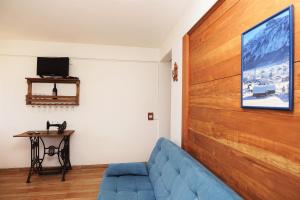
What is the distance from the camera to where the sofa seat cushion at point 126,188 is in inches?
74.3

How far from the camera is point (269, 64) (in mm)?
1028

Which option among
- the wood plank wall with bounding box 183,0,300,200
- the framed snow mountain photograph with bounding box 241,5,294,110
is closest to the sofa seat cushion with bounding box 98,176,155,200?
the wood plank wall with bounding box 183,0,300,200

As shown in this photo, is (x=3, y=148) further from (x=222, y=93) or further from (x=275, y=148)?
(x=275, y=148)

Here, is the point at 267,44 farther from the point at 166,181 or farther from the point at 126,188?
the point at 126,188

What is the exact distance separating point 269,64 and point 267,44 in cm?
11

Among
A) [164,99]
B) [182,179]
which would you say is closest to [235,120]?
[182,179]

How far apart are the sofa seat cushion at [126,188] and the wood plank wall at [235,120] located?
24.4 inches

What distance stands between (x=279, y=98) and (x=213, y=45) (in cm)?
88

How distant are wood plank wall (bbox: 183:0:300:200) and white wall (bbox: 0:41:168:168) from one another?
194 centimetres

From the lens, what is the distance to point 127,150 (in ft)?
13.3

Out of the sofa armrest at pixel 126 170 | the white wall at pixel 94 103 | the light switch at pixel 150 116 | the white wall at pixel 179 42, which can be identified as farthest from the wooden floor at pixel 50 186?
the white wall at pixel 179 42

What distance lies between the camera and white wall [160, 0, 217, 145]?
6.63 ft

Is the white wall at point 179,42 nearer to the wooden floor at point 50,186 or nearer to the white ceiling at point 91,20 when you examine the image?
the white ceiling at point 91,20

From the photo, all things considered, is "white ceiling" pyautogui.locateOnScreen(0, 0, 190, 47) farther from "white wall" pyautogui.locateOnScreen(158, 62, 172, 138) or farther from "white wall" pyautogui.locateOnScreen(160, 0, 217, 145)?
"white wall" pyautogui.locateOnScreen(158, 62, 172, 138)
